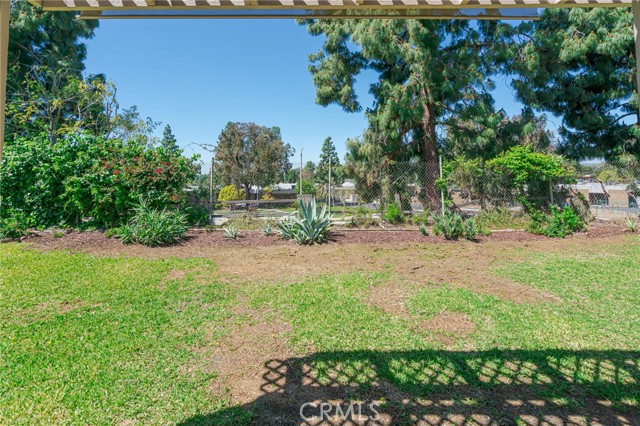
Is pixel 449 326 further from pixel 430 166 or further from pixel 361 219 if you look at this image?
pixel 430 166

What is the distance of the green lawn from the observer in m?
1.95

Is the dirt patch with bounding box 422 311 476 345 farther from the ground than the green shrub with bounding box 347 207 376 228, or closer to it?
closer to it

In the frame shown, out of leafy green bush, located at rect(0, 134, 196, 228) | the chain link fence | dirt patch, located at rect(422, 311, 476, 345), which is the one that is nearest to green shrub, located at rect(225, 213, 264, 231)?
the chain link fence

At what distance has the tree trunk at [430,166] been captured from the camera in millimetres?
8859

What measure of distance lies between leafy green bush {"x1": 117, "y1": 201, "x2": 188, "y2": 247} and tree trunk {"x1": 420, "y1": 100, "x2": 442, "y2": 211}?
22.2 feet

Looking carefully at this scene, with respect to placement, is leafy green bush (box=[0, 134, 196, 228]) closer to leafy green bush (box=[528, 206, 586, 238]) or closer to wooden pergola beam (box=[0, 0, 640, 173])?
wooden pergola beam (box=[0, 0, 640, 173])

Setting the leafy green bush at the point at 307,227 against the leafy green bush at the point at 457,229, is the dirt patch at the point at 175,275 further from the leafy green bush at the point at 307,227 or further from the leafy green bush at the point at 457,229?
the leafy green bush at the point at 457,229

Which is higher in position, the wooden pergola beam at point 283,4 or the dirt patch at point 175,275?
the wooden pergola beam at point 283,4

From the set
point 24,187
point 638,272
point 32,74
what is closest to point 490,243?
point 638,272

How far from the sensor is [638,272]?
4.40 meters

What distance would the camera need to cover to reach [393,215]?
822 cm

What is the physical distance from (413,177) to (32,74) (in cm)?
1612

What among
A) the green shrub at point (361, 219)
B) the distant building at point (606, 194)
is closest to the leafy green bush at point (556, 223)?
the distant building at point (606, 194)

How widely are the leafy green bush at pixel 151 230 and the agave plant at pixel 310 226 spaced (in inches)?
96.5
